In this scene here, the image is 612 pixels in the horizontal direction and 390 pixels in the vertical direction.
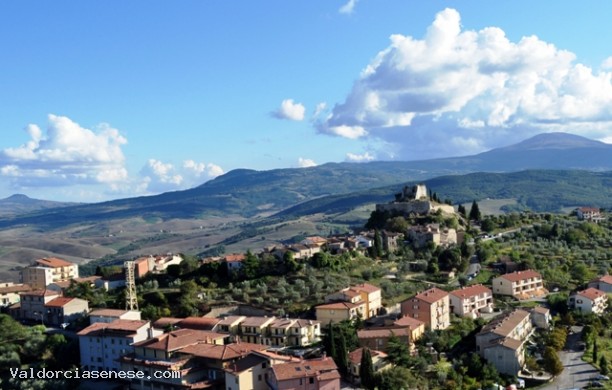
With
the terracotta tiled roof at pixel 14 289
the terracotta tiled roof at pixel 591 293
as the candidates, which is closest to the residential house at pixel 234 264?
the terracotta tiled roof at pixel 14 289

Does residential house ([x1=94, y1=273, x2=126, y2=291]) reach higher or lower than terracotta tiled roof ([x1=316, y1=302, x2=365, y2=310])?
higher

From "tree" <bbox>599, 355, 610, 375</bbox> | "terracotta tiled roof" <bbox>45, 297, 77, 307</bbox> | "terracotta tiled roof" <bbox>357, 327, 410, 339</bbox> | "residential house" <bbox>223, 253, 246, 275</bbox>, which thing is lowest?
"tree" <bbox>599, 355, 610, 375</bbox>

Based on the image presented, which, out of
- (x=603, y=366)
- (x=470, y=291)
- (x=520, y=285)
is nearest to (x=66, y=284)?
(x=470, y=291)

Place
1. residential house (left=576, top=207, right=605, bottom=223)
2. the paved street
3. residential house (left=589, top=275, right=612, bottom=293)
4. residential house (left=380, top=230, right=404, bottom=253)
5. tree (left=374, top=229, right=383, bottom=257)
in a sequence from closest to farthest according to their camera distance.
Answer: the paved street
residential house (left=589, top=275, right=612, bottom=293)
tree (left=374, top=229, right=383, bottom=257)
residential house (left=380, top=230, right=404, bottom=253)
residential house (left=576, top=207, right=605, bottom=223)

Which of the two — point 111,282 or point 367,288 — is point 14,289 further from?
point 367,288

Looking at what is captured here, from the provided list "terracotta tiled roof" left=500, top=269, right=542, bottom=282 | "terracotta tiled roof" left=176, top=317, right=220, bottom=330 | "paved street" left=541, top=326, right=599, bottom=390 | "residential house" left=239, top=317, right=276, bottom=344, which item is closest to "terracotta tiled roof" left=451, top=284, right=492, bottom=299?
"terracotta tiled roof" left=500, top=269, right=542, bottom=282

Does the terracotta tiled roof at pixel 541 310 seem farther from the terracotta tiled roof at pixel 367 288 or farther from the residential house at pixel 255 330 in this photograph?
the residential house at pixel 255 330

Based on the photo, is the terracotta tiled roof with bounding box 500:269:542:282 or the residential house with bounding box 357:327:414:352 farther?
the terracotta tiled roof with bounding box 500:269:542:282

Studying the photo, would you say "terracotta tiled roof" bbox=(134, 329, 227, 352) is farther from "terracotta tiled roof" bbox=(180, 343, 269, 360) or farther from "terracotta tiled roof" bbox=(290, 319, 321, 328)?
"terracotta tiled roof" bbox=(290, 319, 321, 328)
